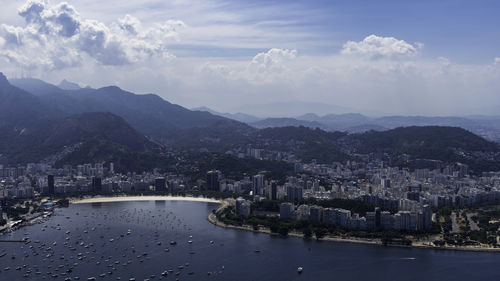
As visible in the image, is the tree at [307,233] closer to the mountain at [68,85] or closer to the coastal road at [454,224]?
the coastal road at [454,224]

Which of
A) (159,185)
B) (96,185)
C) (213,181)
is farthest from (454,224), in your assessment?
(96,185)

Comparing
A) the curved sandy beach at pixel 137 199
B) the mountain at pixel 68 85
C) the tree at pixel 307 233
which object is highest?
the mountain at pixel 68 85

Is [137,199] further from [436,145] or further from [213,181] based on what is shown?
[436,145]

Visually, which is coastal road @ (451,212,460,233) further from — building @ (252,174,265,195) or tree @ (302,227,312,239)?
building @ (252,174,265,195)

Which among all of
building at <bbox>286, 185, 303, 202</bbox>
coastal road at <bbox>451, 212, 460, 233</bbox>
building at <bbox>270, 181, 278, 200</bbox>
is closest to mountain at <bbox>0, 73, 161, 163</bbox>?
building at <bbox>270, 181, 278, 200</bbox>

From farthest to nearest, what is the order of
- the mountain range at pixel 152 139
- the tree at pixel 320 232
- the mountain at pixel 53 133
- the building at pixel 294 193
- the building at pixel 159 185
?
the mountain at pixel 53 133
the mountain range at pixel 152 139
the building at pixel 159 185
the building at pixel 294 193
the tree at pixel 320 232

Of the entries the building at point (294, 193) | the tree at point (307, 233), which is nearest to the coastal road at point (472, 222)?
the tree at point (307, 233)

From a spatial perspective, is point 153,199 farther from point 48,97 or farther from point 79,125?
point 48,97
